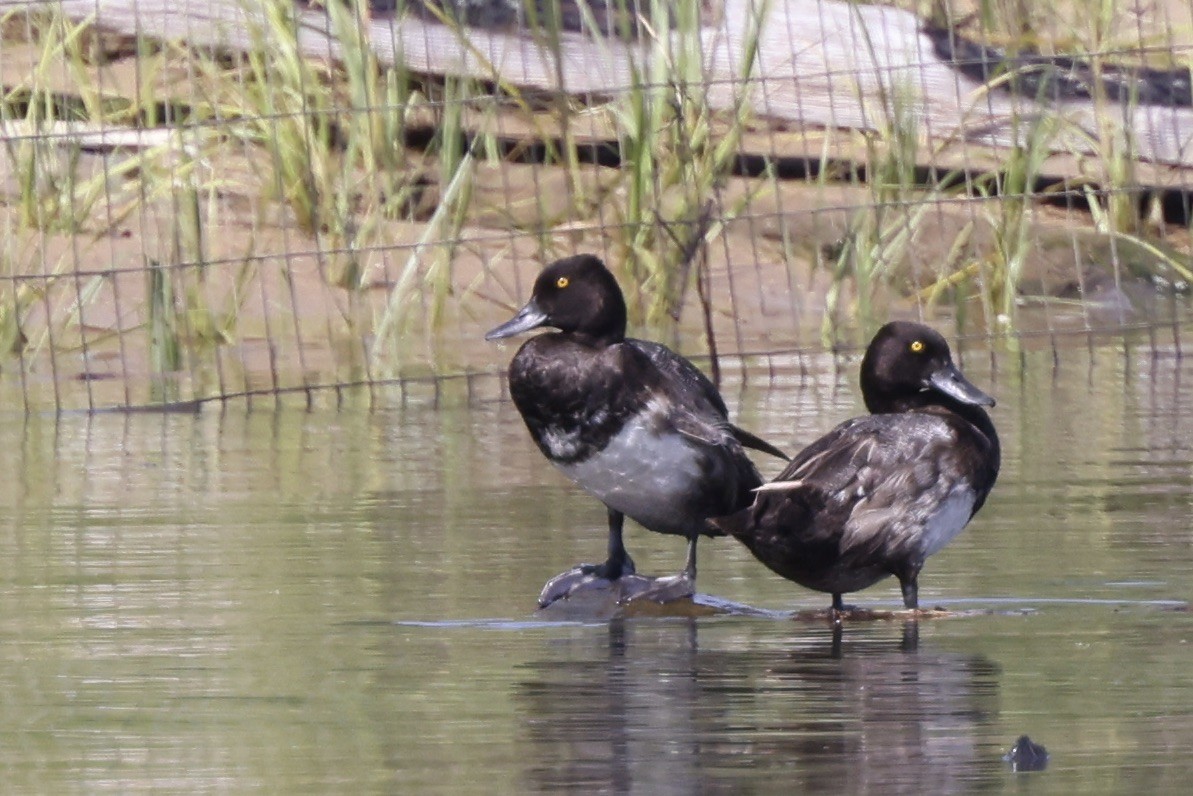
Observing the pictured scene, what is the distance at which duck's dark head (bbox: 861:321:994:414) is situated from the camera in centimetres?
564

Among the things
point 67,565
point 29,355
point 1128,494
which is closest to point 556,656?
point 67,565

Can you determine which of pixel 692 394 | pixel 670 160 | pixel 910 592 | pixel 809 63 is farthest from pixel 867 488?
pixel 809 63

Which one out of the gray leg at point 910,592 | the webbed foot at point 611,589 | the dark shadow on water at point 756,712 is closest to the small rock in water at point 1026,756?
the dark shadow on water at point 756,712

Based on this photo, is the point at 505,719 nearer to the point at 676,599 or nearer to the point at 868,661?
the point at 868,661

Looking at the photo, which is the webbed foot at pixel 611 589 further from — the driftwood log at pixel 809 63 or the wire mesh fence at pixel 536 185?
the driftwood log at pixel 809 63

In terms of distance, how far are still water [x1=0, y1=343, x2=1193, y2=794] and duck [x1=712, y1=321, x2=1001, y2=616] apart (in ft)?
0.45

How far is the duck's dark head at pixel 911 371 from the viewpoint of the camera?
18.5 ft

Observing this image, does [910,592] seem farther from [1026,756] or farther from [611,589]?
[1026,756]

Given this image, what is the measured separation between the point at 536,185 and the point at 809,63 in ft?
7.35

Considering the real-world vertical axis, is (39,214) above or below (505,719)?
above

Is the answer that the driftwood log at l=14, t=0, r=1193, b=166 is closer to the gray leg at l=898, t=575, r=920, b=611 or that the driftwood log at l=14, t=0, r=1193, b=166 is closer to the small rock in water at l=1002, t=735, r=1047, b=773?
the gray leg at l=898, t=575, r=920, b=611

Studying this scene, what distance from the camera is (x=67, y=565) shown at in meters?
5.82

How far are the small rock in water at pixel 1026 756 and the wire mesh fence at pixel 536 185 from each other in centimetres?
582

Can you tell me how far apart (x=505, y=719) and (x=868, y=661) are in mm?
813
